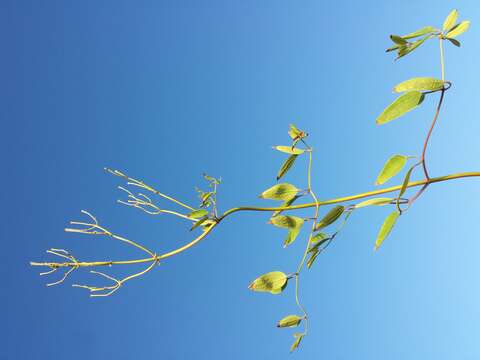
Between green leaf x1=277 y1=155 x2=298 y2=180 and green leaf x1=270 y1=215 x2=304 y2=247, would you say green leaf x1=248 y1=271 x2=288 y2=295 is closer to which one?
green leaf x1=270 y1=215 x2=304 y2=247

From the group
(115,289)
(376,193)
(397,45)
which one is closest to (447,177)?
(376,193)

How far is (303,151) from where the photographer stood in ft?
3.03

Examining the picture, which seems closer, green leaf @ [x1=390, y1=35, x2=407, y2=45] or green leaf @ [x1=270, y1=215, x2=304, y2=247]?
green leaf @ [x1=390, y1=35, x2=407, y2=45]

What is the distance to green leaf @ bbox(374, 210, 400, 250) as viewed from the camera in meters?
0.78

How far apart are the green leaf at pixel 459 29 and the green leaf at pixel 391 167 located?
24 centimetres

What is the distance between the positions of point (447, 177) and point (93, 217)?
0.72 metres

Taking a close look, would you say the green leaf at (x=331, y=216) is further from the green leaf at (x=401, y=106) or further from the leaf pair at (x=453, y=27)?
the leaf pair at (x=453, y=27)

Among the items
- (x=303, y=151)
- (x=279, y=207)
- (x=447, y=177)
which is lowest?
(x=447, y=177)

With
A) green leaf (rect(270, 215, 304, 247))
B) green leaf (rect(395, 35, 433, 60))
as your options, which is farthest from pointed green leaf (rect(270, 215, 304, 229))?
green leaf (rect(395, 35, 433, 60))

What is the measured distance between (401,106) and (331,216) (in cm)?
23

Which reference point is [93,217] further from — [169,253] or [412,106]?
[412,106]

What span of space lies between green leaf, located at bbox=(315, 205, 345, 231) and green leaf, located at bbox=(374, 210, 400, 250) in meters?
0.08

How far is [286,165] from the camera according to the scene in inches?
36.8

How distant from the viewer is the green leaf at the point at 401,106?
30.5 inches
